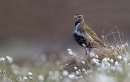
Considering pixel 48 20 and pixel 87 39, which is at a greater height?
pixel 48 20

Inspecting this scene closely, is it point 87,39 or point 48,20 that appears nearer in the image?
point 87,39

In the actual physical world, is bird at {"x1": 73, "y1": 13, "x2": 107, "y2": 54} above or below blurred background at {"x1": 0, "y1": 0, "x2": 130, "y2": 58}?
below

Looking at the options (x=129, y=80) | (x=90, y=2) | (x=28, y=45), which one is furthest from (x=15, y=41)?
(x=129, y=80)

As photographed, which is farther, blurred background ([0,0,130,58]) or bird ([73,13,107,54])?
blurred background ([0,0,130,58])

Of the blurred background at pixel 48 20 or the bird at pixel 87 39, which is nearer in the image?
the bird at pixel 87 39

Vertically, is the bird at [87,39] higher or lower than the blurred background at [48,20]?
lower

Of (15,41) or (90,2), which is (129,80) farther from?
(90,2)

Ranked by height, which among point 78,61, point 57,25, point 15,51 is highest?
point 57,25

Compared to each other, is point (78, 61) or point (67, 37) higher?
point (67, 37)
